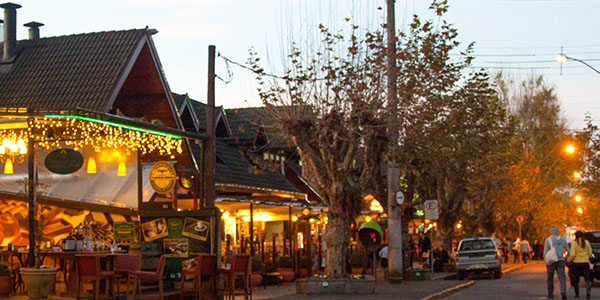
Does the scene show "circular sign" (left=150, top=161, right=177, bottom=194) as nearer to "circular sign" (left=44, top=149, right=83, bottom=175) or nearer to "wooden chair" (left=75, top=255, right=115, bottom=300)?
"circular sign" (left=44, top=149, right=83, bottom=175)

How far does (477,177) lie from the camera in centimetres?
4122

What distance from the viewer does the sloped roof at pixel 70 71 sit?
2455 centimetres

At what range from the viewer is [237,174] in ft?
111

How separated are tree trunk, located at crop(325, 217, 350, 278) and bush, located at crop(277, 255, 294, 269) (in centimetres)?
751

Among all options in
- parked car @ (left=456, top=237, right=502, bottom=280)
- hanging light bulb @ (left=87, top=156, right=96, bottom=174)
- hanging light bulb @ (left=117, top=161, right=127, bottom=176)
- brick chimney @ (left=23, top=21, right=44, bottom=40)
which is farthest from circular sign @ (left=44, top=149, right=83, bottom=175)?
parked car @ (left=456, top=237, right=502, bottom=280)

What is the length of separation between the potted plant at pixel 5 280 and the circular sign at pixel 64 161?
285cm

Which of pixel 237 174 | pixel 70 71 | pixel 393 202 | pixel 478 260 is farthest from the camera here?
pixel 478 260

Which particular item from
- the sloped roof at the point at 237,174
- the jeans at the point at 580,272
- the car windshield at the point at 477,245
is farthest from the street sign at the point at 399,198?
the car windshield at the point at 477,245

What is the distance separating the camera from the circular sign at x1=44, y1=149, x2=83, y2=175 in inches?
838

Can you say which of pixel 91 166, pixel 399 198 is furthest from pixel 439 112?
pixel 91 166

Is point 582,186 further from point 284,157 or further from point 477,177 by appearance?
point 284,157

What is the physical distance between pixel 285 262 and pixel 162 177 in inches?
370

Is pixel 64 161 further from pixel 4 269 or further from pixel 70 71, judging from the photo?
pixel 70 71

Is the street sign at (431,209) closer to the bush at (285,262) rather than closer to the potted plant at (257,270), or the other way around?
the bush at (285,262)
